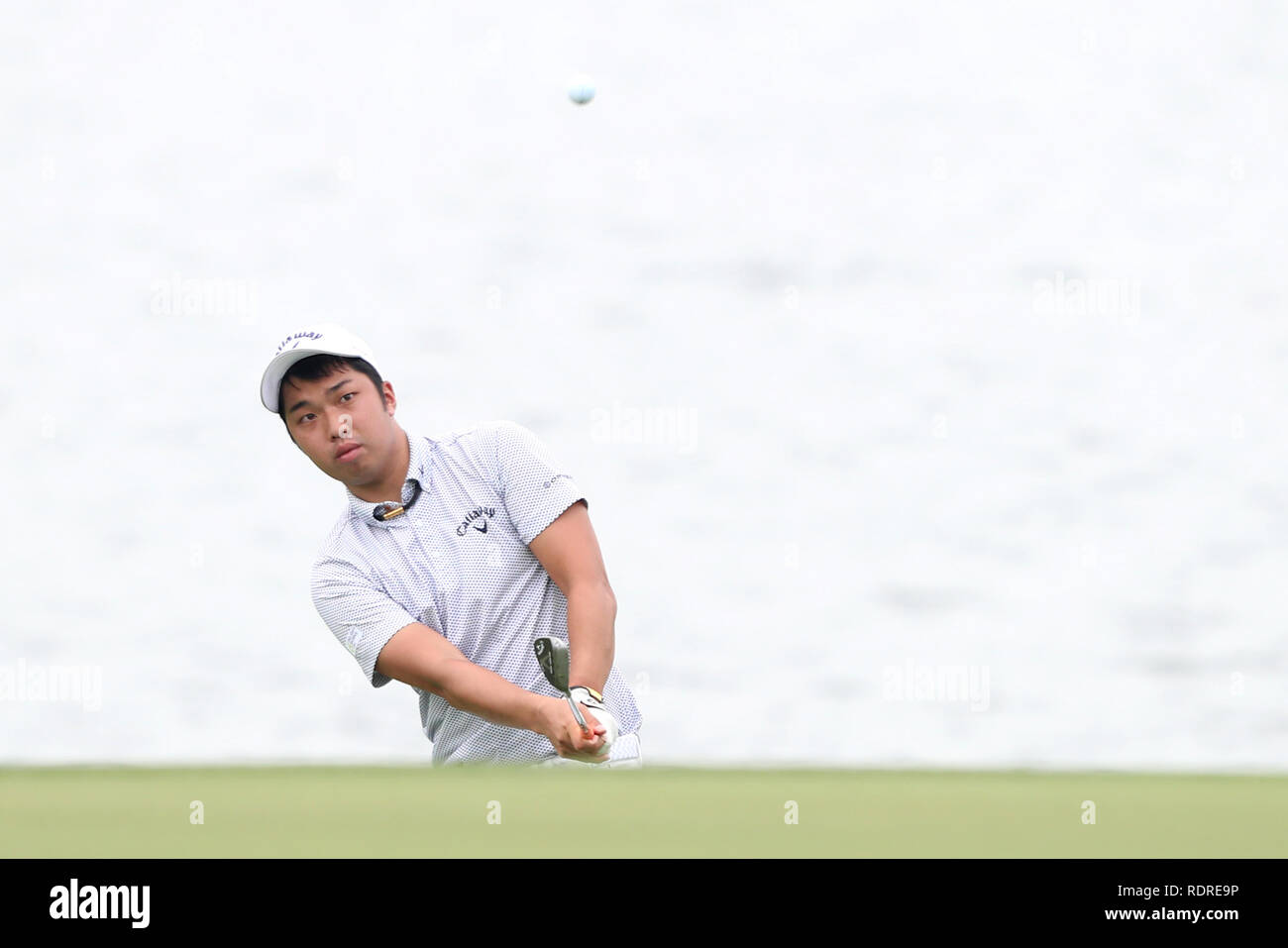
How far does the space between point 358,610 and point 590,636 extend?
304 millimetres

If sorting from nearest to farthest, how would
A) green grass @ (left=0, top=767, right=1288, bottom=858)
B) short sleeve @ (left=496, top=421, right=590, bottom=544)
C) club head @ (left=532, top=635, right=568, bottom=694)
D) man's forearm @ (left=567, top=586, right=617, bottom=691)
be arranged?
green grass @ (left=0, top=767, right=1288, bottom=858) < club head @ (left=532, top=635, right=568, bottom=694) < man's forearm @ (left=567, top=586, right=617, bottom=691) < short sleeve @ (left=496, top=421, right=590, bottom=544)

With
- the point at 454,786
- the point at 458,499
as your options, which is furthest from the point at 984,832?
the point at 458,499

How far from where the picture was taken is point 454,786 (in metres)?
1.71

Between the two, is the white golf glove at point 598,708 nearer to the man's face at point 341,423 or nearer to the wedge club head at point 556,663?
the wedge club head at point 556,663

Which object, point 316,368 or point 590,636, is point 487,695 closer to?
point 590,636

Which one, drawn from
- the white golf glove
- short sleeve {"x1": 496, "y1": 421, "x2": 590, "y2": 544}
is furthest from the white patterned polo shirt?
the white golf glove

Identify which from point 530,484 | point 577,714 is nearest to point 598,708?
point 577,714

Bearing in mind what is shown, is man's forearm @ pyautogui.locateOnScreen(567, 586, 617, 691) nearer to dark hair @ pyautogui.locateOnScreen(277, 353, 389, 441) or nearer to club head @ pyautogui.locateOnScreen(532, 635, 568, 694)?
club head @ pyautogui.locateOnScreen(532, 635, 568, 694)

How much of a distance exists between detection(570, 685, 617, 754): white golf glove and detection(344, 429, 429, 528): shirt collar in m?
0.36

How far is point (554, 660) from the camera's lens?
1781mm

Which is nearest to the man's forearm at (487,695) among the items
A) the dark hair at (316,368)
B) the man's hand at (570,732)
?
the man's hand at (570,732)

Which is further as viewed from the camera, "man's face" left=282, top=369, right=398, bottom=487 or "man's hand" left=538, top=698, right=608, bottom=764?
"man's face" left=282, top=369, right=398, bottom=487

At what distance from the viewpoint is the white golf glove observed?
5.91 feet

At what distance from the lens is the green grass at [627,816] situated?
1667mm
